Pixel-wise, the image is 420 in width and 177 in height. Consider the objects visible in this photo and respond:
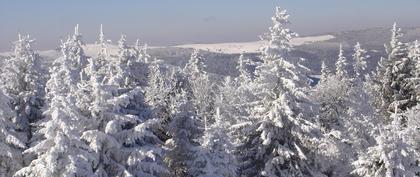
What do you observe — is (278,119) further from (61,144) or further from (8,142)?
(8,142)

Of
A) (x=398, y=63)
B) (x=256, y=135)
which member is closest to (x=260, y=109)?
(x=256, y=135)

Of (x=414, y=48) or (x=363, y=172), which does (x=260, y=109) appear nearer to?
(x=363, y=172)

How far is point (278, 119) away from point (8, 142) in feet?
44.0

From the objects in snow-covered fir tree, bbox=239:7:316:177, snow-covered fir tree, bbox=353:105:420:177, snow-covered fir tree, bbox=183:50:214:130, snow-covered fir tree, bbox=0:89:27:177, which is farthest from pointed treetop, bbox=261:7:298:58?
snow-covered fir tree, bbox=183:50:214:130

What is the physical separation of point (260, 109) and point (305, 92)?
2559 mm

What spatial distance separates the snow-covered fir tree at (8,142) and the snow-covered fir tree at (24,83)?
4.72 ft

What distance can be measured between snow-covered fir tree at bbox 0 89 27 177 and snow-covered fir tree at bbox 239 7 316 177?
38.6 feet

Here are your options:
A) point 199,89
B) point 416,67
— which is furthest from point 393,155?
point 199,89

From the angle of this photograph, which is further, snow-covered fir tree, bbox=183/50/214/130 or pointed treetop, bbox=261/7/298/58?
snow-covered fir tree, bbox=183/50/214/130

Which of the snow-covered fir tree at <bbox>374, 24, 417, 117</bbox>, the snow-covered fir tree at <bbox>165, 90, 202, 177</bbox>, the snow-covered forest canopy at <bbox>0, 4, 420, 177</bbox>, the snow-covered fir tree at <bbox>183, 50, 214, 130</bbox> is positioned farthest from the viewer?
the snow-covered fir tree at <bbox>183, 50, 214, 130</bbox>

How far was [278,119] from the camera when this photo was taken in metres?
30.8

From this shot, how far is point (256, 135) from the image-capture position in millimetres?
32906

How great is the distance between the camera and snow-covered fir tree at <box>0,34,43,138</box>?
3259 cm

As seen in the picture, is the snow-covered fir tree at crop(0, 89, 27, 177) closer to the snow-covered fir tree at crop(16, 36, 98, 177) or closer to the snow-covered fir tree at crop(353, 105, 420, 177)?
the snow-covered fir tree at crop(16, 36, 98, 177)
